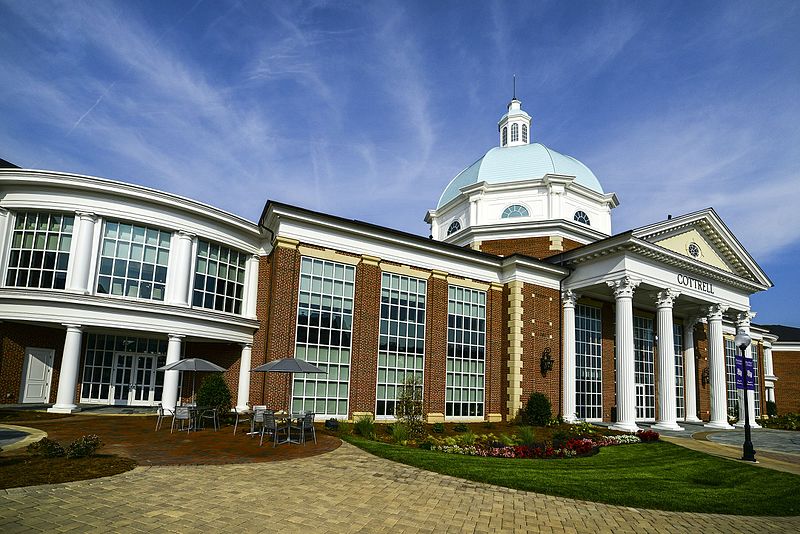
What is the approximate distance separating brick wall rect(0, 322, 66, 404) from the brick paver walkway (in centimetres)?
1435

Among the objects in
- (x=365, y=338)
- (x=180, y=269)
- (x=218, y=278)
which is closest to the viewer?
(x=180, y=269)

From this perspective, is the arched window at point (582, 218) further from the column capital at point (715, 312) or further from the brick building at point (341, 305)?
the column capital at point (715, 312)

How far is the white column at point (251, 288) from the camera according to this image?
22922 mm

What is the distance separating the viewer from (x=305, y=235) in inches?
832

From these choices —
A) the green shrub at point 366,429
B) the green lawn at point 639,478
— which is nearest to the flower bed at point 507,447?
the green lawn at point 639,478

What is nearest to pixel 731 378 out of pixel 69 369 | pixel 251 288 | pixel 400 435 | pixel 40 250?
pixel 400 435

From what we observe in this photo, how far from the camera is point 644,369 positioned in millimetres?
30859

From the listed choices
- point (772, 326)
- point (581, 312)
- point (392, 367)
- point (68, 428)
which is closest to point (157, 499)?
point (68, 428)

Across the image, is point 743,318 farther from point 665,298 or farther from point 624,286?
point 624,286

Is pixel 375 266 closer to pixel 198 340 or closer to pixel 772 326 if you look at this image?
pixel 198 340

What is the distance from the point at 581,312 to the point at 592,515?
21223 millimetres

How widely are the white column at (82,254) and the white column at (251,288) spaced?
6256mm

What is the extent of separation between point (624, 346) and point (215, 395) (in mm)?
19438

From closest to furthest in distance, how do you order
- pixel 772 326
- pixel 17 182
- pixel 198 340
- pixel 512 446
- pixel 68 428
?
1. pixel 68 428
2. pixel 512 446
3. pixel 17 182
4. pixel 198 340
5. pixel 772 326
